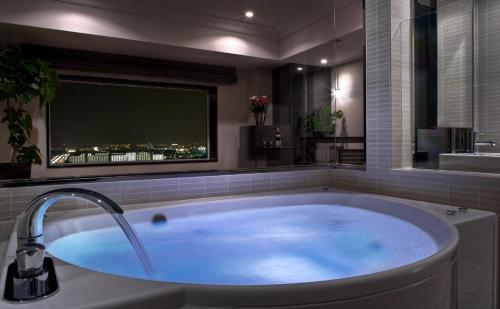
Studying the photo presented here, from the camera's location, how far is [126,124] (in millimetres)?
3877

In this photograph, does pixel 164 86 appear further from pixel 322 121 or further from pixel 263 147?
pixel 322 121

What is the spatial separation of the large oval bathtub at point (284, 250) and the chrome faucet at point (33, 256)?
0.19 metres

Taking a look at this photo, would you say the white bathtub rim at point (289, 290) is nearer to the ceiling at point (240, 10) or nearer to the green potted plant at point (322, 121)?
the green potted plant at point (322, 121)

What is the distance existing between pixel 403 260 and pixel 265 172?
1088 mm

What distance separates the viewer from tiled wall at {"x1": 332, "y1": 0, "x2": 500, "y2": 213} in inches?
77.0

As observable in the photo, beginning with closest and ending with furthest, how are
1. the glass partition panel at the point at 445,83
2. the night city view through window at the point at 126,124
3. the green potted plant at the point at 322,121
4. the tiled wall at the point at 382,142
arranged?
1. the tiled wall at the point at 382,142
2. the glass partition panel at the point at 445,83
3. the green potted plant at the point at 322,121
4. the night city view through window at the point at 126,124

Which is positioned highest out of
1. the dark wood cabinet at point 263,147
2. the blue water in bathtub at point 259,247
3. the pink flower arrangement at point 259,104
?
the pink flower arrangement at point 259,104

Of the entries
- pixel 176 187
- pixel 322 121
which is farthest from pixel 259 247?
pixel 322 121

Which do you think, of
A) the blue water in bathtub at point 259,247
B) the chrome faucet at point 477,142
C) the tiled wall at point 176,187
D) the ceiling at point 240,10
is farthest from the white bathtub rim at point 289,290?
the ceiling at point 240,10

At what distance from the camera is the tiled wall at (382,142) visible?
196cm

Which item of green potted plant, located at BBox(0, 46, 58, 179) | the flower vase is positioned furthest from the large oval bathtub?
Result: the flower vase

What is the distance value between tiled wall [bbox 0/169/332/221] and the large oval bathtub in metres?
0.13

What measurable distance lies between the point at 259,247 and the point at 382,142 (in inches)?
44.0

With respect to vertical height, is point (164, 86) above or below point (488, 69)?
above
